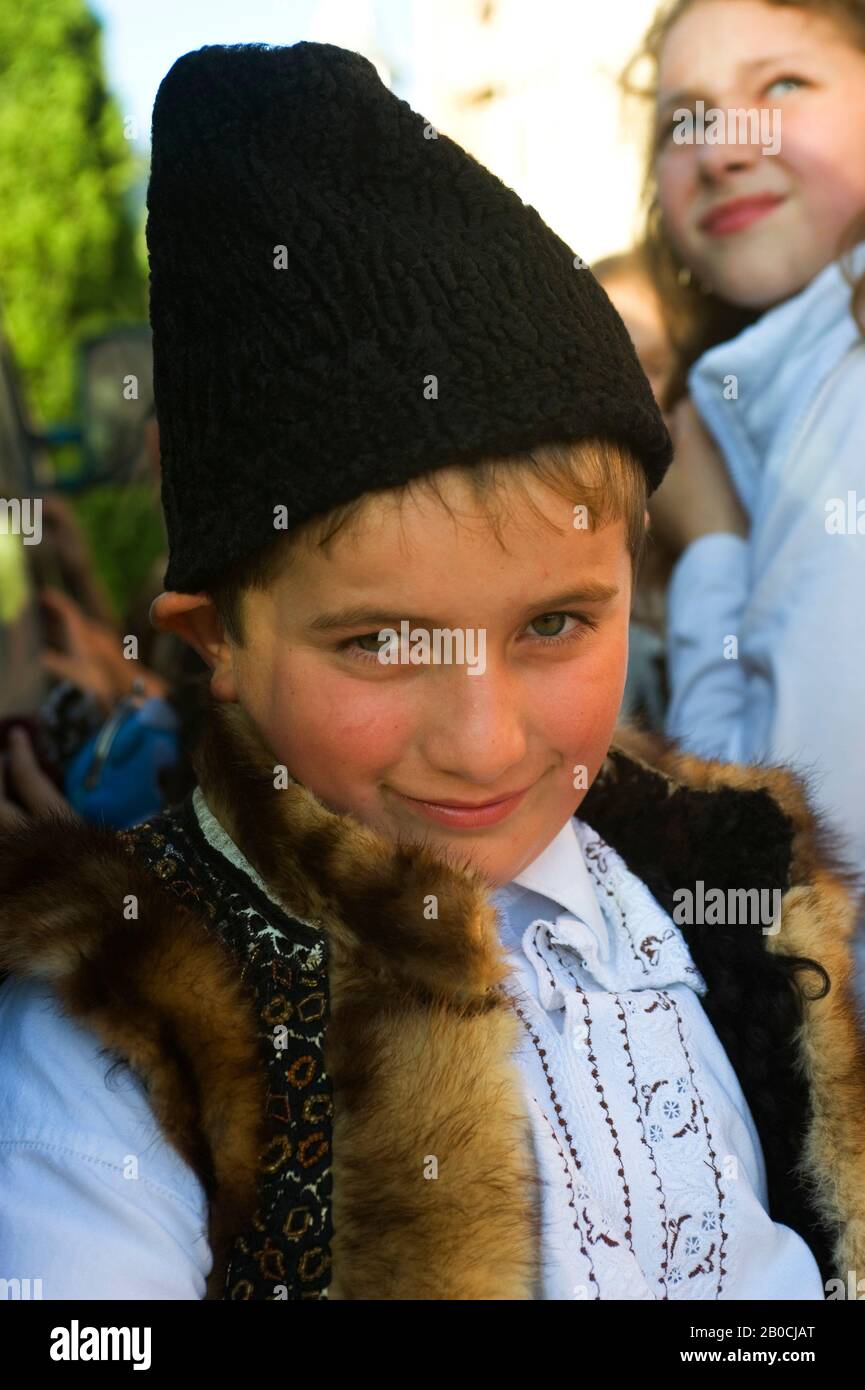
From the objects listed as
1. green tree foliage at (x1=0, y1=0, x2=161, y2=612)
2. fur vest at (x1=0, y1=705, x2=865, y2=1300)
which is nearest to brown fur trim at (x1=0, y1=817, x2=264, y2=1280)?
fur vest at (x1=0, y1=705, x2=865, y2=1300)

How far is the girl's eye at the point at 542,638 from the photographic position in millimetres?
1323

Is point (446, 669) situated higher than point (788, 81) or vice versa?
point (788, 81)

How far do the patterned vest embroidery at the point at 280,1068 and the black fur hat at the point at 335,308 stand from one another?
32 centimetres

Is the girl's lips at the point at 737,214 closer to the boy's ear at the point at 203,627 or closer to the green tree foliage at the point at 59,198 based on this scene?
the boy's ear at the point at 203,627

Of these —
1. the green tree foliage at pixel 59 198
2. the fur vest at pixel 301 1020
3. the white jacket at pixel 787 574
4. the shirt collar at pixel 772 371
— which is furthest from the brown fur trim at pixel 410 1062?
the green tree foliage at pixel 59 198

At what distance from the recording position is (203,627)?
148cm

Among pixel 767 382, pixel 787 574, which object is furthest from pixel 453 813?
pixel 767 382

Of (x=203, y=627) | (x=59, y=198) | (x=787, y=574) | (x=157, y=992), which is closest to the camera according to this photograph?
(x=157, y=992)

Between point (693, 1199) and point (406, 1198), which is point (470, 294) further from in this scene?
point (693, 1199)

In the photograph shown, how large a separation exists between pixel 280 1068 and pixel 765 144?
1866 mm

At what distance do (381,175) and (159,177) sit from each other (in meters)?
0.26

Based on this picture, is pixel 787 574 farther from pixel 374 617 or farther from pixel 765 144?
pixel 374 617

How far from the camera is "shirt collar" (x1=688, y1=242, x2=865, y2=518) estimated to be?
2.31 m

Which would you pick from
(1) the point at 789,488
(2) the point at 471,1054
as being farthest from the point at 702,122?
(2) the point at 471,1054
